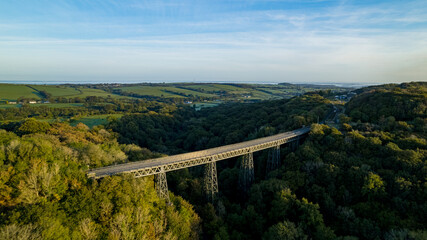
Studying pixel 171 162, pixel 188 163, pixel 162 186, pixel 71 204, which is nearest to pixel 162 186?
pixel 162 186

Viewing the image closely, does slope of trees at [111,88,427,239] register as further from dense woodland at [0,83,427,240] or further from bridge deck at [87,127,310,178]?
bridge deck at [87,127,310,178]

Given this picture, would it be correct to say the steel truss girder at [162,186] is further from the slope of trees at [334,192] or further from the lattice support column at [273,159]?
the lattice support column at [273,159]

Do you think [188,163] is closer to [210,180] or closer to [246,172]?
[210,180]

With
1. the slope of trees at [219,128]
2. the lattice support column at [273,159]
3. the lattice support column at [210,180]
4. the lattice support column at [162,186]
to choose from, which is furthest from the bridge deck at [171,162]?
the slope of trees at [219,128]

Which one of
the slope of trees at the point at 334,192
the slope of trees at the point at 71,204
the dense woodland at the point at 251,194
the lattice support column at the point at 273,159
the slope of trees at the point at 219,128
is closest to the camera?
the slope of trees at the point at 71,204

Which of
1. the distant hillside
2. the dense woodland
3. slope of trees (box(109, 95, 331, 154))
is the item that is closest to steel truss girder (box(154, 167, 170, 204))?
the dense woodland

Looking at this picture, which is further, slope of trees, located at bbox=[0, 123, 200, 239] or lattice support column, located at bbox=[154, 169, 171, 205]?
lattice support column, located at bbox=[154, 169, 171, 205]

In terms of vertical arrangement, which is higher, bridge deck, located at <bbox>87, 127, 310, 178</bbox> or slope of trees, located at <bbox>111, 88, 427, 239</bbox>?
bridge deck, located at <bbox>87, 127, 310, 178</bbox>
